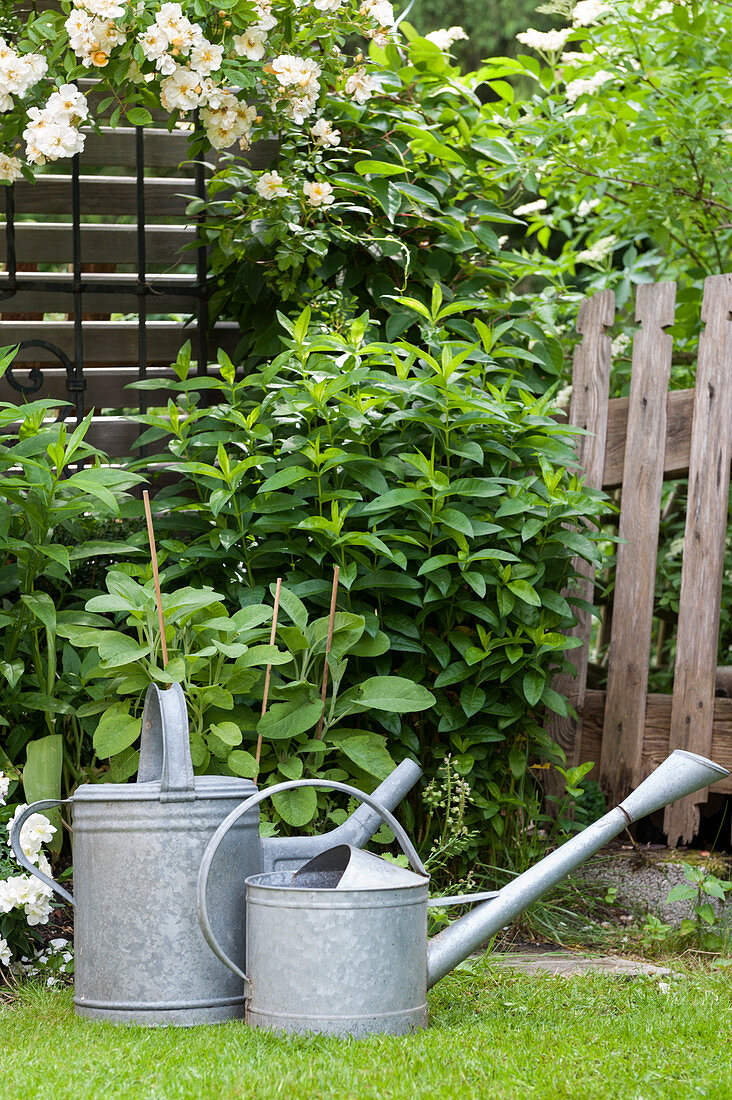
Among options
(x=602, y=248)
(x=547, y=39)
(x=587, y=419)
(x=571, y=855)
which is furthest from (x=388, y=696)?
(x=547, y=39)

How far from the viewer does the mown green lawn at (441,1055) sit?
1.45m

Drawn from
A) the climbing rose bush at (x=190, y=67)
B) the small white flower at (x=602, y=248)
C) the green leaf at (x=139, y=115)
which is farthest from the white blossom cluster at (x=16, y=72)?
the small white flower at (x=602, y=248)

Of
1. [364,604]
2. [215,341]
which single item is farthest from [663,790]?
[215,341]

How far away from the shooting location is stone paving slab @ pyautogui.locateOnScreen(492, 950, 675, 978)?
2.19 m

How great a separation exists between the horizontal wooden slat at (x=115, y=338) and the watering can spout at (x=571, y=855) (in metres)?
2.18

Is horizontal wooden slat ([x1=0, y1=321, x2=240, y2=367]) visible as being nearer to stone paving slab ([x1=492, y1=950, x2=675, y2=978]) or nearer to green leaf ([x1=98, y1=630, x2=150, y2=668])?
green leaf ([x1=98, y1=630, x2=150, y2=668])

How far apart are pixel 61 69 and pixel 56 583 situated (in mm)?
1299

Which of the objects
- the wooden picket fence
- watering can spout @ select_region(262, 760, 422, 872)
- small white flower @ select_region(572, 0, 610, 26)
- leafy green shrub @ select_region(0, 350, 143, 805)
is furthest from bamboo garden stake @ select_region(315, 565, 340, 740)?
small white flower @ select_region(572, 0, 610, 26)

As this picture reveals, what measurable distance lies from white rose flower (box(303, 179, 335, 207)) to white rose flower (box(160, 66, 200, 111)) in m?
0.44

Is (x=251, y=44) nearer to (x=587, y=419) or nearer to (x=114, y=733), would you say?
(x=587, y=419)

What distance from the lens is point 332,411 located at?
8.57ft

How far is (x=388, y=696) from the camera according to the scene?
93.9 inches

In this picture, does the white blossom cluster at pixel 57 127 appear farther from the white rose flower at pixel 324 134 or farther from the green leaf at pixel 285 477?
the green leaf at pixel 285 477

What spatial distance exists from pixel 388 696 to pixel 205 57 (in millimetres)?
1575
